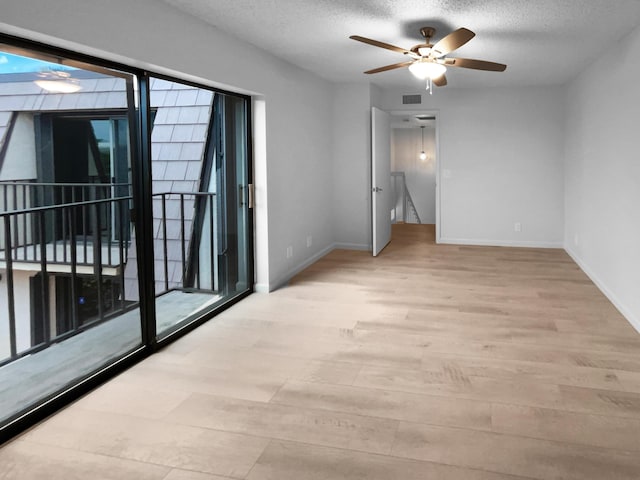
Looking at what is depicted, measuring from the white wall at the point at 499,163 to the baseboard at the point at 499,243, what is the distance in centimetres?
1

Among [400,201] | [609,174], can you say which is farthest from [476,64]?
[400,201]

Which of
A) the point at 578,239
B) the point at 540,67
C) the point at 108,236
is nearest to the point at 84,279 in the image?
the point at 108,236

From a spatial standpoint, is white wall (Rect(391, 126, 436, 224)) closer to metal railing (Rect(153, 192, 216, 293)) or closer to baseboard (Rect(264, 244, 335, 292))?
baseboard (Rect(264, 244, 335, 292))

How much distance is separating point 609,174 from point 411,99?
3.42m

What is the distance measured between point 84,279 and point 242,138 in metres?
2.07

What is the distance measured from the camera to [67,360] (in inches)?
128

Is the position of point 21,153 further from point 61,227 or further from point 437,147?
point 437,147

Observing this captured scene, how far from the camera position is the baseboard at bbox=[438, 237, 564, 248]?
7605mm

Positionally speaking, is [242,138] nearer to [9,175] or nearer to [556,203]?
[9,175]

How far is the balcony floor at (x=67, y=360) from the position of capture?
2.88 meters

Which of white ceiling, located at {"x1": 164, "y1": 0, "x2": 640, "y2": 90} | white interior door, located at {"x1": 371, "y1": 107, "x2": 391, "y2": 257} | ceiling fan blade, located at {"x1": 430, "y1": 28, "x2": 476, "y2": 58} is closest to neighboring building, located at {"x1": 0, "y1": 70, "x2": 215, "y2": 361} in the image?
white ceiling, located at {"x1": 164, "y1": 0, "x2": 640, "y2": 90}

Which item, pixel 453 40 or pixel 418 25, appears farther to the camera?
pixel 418 25

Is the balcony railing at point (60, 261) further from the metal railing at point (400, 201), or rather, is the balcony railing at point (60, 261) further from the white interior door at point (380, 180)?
the metal railing at point (400, 201)

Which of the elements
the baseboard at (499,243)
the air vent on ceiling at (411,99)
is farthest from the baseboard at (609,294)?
the air vent on ceiling at (411,99)
